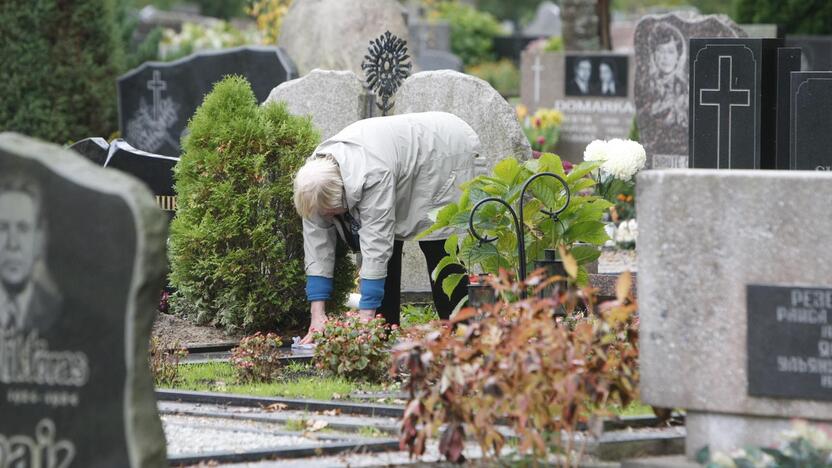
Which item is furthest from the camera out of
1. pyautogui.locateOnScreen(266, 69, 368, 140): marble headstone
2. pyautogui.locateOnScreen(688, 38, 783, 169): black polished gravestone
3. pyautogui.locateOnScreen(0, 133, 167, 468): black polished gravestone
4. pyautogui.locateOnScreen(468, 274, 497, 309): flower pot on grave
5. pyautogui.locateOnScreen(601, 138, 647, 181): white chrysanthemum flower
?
pyautogui.locateOnScreen(266, 69, 368, 140): marble headstone

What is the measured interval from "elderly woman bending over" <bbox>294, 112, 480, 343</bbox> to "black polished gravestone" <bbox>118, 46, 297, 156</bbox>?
17.6ft

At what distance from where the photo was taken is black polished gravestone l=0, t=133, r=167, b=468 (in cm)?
389

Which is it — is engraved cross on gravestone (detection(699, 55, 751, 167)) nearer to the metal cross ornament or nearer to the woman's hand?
the metal cross ornament

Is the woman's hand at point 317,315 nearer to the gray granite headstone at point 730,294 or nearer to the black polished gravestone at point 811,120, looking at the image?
the gray granite headstone at point 730,294

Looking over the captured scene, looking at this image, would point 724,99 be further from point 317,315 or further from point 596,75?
point 596,75

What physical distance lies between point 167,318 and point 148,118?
5.16m

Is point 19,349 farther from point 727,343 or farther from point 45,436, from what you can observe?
point 727,343

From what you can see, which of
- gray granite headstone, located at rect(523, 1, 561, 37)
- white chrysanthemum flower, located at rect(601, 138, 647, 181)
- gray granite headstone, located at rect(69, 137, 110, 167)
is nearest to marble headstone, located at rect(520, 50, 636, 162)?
gray granite headstone, located at rect(69, 137, 110, 167)

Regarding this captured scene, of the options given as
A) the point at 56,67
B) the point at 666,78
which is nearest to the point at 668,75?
the point at 666,78

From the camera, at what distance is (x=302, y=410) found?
5.36 m

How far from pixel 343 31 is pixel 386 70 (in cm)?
340

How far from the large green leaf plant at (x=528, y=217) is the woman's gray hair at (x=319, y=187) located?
0.49 metres

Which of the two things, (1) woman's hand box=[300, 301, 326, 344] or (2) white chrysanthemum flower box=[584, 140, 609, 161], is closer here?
(1) woman's hand box=[300, 301, 326, 344]

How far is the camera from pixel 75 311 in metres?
3.97
